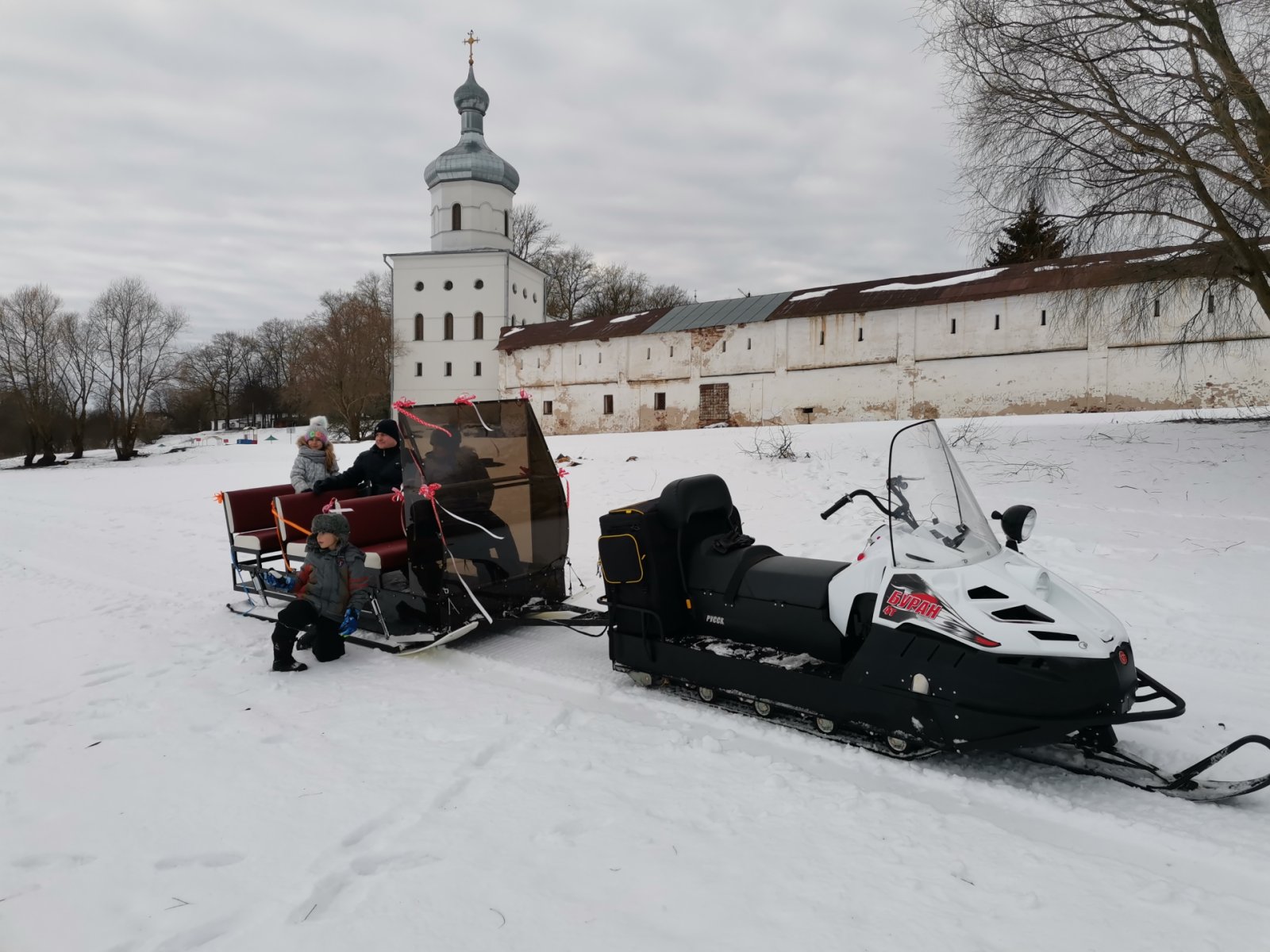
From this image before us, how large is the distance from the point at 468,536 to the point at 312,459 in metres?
2.83

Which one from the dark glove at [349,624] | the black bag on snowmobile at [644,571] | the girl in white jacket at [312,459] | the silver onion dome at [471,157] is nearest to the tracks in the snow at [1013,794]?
the black bag on snowmobile at [644,571]

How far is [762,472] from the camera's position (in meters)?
12.2

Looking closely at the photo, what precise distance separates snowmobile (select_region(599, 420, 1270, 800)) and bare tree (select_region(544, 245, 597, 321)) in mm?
48762

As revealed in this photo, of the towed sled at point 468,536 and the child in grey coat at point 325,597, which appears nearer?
the child in grey coat at point 325,597

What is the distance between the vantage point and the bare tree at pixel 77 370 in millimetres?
36688

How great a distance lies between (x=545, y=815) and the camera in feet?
10.4

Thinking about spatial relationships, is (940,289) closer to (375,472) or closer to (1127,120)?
(1127,120)

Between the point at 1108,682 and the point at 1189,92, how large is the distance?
975cm

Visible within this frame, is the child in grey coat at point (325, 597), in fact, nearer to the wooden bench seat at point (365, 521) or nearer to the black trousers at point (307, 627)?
the black trousers at point (307, 627)

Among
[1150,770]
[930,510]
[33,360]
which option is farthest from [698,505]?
[33,360]

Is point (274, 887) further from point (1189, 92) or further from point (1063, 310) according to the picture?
point (1063, 310)

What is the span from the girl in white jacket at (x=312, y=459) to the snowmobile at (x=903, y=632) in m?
4.02

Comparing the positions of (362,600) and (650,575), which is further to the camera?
(362,600)

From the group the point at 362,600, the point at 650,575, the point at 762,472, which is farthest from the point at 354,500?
the point at 762,472
